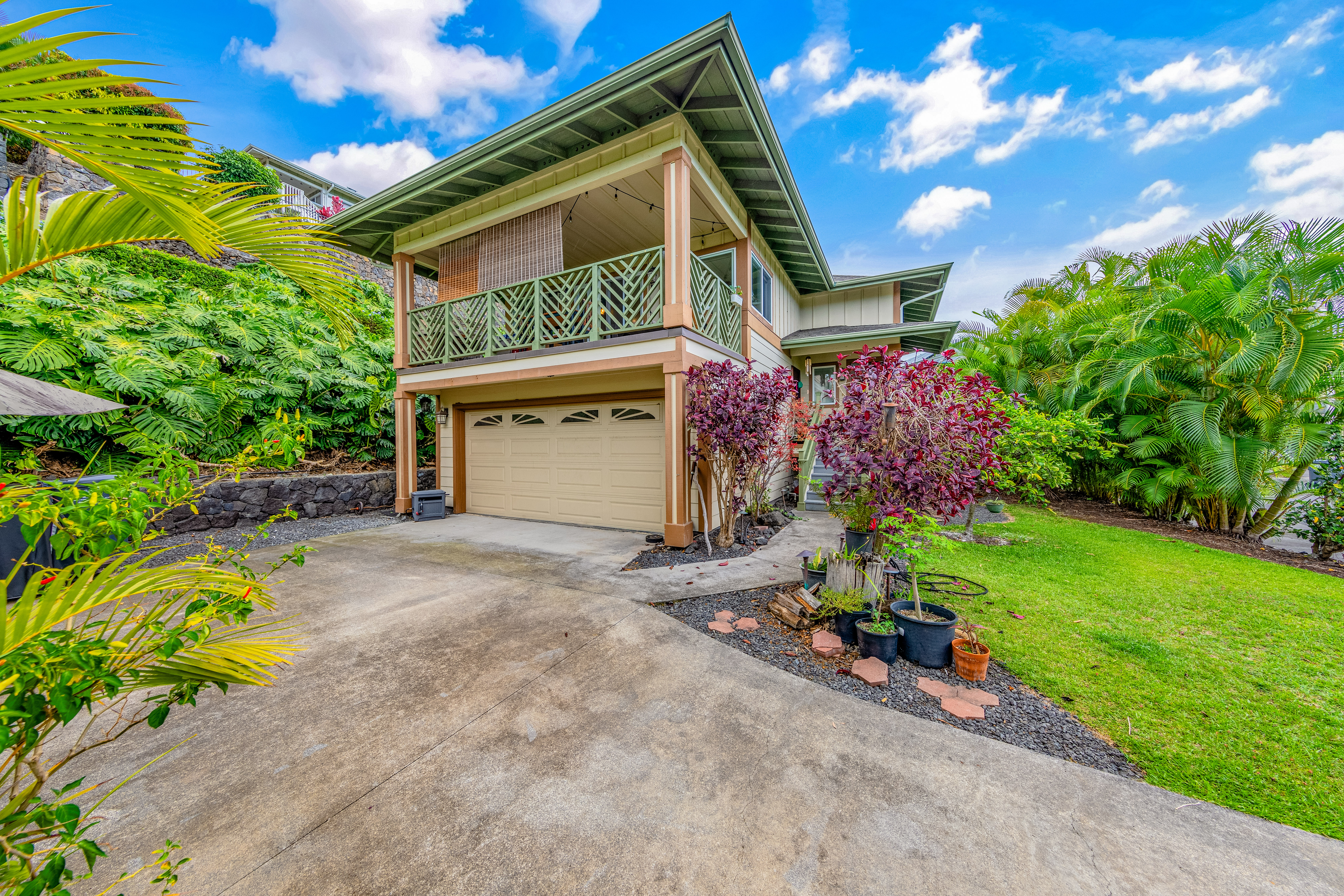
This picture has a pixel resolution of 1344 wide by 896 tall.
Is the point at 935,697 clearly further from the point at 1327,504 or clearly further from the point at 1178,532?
the point at 1327,504

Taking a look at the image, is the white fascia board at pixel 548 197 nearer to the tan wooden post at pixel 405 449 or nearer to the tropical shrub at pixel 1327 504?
the tan wooden post at pixel 405 449

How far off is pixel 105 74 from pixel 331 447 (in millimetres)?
8708

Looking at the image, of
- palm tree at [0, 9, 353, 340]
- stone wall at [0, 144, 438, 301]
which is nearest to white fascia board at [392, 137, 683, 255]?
stone wall at [0, 144, 438, 301]

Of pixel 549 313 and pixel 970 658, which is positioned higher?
pixel 549 313

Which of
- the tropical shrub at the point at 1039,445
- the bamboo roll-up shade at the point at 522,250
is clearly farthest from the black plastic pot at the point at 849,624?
the bamboo roll-up shade at the point at 522,250

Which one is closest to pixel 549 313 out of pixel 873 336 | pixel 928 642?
pixel 928 642

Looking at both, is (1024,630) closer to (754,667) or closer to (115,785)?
(754,667)

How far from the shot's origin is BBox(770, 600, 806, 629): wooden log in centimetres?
343

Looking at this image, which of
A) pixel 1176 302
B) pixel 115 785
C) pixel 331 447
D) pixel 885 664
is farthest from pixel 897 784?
pixel 331 447

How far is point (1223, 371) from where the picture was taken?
6.40 m

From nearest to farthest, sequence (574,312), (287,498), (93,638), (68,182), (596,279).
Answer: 1. (93,638)
2. (596,279)
3. (574,312)
4. (287,498)
5. (68,182)

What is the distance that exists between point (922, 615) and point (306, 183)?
85.9 ft

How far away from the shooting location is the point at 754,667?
295 centimetres

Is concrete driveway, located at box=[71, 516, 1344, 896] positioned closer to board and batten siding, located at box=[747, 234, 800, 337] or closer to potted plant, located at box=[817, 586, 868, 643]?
potted plant, located at box=[817, 586, 868, 643]
